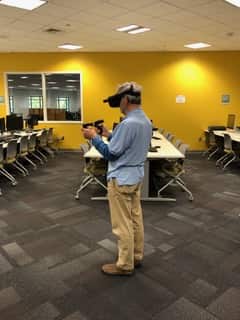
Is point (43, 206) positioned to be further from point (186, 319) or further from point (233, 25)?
point (233, 25)

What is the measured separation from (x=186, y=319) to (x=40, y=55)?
8145 millimetres

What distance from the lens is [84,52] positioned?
324 inches

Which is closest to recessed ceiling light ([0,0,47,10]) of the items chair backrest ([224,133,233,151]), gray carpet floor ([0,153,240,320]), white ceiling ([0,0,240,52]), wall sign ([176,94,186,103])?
white ceiling ([0,0,240,52])

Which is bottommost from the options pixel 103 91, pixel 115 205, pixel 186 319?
pixel 186 319

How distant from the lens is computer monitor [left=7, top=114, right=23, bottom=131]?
683 cm

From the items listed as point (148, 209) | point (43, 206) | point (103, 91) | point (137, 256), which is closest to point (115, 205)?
point (137, 256)

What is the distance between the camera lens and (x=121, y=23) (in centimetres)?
518

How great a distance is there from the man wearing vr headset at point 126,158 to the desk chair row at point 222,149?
4798mm

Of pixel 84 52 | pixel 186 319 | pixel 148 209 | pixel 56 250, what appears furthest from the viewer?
pixel 84 52

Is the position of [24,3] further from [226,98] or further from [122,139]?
[226,98]

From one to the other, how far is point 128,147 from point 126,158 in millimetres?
88

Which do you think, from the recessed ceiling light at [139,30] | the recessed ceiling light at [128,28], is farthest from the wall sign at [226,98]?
the recessed ceiling light at [128,28]

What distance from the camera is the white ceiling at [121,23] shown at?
4.25 m

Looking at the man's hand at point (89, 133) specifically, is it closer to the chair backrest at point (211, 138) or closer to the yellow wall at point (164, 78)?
the chair backrest at point (211, 138)
